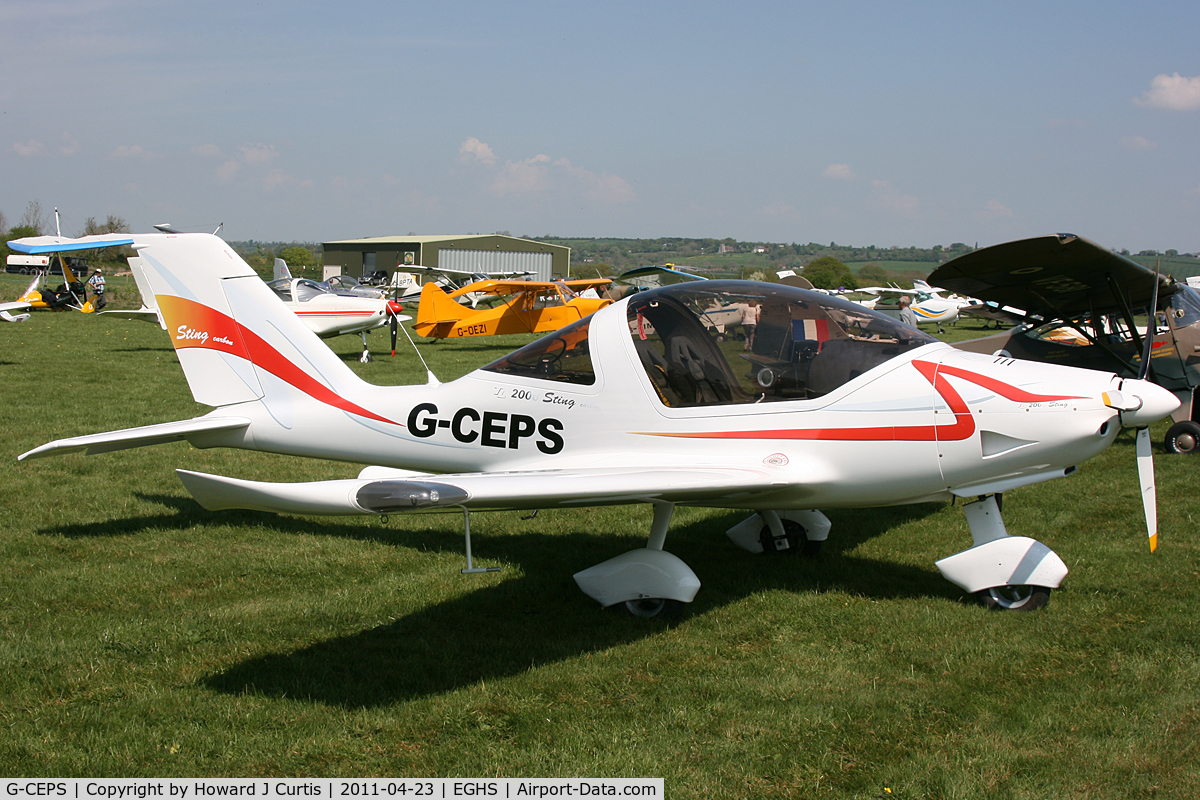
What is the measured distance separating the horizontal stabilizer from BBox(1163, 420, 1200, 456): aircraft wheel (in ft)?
32.3

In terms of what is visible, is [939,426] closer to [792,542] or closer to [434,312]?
[792,542]

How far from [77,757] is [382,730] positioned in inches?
47.8

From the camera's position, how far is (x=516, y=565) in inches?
239

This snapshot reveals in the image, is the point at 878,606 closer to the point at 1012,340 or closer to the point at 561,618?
the point at 561,618

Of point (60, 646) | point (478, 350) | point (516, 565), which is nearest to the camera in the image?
point (60, 646)

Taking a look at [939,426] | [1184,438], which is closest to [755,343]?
[939,426]

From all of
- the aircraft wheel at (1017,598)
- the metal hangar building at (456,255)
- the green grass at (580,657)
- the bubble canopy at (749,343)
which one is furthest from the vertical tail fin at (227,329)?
the metal hangar building at (456,255)

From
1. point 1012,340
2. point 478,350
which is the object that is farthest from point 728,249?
point 1012,340

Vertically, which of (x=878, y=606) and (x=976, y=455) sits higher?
(x=976, y=455)

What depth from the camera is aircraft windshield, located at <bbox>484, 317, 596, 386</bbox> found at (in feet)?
17.5

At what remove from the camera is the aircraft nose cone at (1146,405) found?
425cm

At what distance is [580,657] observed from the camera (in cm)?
450

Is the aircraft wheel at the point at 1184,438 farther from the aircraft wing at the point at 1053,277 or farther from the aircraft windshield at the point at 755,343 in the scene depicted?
the aircraft windshield at the point at 755,343

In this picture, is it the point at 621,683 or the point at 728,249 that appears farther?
the point at 728,249
